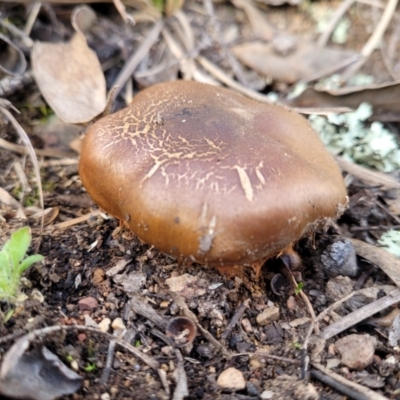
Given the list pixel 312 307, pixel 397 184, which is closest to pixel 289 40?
pixel 397 184

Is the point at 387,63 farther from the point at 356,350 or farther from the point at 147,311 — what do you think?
the point at 147,311

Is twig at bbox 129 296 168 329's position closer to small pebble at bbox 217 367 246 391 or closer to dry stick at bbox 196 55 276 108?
small pebble at bbox 217 367 246 391

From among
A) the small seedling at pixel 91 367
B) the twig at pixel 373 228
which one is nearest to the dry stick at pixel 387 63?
the twig at pixel 373 228

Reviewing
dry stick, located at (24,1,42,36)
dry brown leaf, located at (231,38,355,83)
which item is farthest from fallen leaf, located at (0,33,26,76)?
dry brown leaf, located at (231,38,355,83)

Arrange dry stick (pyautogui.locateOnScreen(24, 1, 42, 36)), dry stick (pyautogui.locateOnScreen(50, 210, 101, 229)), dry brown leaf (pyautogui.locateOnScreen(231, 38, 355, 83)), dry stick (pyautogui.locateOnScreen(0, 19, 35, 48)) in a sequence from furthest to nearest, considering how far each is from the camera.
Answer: dry brown leaf (pyautogui.locateOnScreen(231, 38, 355, 83))
dry stick (pyautogui.locateOnScreen(24, 1, 42, 36))
dry stick (pyautogui.locateOnScreen(0, 19, 35, 48))
dry stick (pyautogui.locateOnScreen(50, 210, 101, 229))

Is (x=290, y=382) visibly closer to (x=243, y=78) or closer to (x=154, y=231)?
(x=154, y=231)

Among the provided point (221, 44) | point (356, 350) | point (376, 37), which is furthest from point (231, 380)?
point (376, 37)
